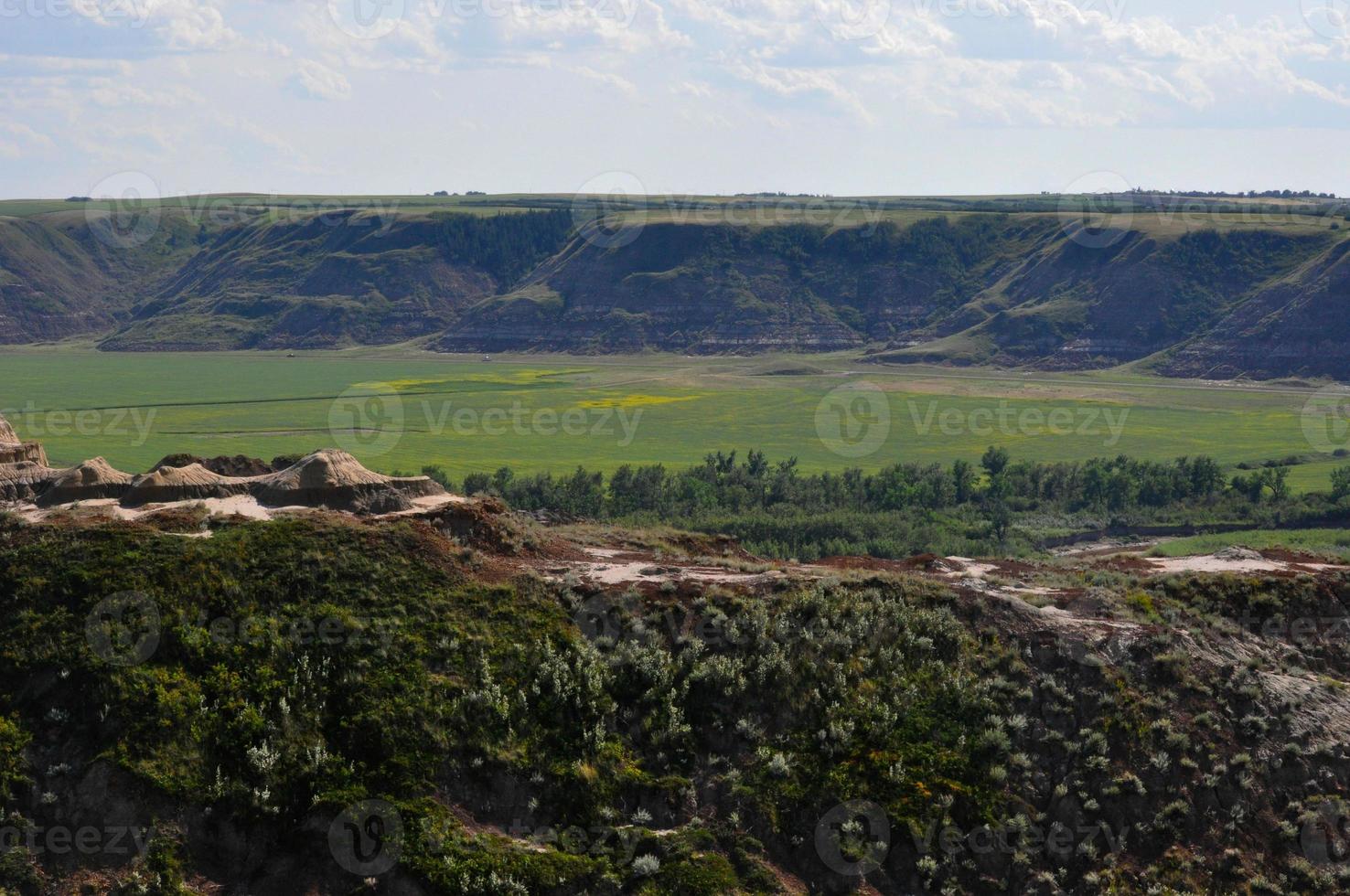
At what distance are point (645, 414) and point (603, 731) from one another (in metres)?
109

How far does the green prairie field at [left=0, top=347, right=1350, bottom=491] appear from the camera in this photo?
A: 110875 mm

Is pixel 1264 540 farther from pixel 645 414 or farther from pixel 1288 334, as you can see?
pixel 1288 334

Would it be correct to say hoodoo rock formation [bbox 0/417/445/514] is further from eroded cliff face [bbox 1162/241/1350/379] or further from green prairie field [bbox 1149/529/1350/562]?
eroded cliff face [bbox 1162/241/1350/379]

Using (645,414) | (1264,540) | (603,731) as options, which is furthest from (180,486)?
(645,414)

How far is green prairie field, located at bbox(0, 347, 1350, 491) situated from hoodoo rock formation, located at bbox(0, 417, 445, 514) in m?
59.5

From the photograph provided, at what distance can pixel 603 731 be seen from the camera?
2738 cm

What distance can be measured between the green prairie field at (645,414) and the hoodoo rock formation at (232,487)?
195 feet

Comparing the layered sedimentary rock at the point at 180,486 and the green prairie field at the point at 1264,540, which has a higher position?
the layered sedimentary rock at the point at 180,486

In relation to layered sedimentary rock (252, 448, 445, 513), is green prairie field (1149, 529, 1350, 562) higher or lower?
lower

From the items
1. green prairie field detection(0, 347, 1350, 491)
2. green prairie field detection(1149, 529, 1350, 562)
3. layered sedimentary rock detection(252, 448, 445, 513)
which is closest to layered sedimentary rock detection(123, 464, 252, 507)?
layered sedimentary rock detection(252, 448, 445, 513)

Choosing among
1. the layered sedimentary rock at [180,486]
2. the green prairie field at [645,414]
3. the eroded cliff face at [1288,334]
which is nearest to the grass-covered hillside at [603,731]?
the layered sedimentary rock at [180,486]

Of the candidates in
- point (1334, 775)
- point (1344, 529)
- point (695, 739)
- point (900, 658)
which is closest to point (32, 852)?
point (695, 739)

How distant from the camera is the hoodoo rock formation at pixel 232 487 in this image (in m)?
35.7

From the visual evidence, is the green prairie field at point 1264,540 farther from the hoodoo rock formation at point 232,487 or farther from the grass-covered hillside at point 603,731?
the hoodoo rock formation at point 232,487
